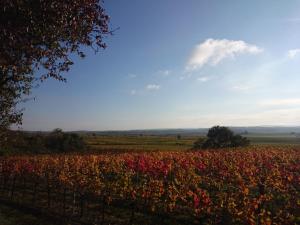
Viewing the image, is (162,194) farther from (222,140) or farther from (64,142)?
(222,140)

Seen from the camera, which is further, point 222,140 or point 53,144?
point 222,140

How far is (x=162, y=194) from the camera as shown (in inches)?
811

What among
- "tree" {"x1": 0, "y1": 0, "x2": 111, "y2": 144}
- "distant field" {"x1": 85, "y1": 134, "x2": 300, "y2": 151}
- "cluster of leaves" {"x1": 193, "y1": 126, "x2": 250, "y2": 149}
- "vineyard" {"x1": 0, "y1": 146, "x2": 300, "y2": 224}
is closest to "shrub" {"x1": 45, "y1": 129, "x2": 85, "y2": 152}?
"distant field" {"x1": 85, "y1": 134, "x2": 300, "y2": 151}

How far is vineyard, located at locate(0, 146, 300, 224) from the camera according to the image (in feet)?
50.6

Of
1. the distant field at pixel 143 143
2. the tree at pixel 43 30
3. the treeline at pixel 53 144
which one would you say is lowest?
the distant field at pixel 143 143

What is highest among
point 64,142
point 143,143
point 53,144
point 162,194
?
point 64,142

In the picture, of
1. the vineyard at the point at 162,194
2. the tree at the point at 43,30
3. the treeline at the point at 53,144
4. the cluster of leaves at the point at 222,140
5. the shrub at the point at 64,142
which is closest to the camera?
the tree at the point at 43,30

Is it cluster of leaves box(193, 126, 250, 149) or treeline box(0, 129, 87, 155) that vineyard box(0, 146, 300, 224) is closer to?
treeline box(0, 129, 87, 155)

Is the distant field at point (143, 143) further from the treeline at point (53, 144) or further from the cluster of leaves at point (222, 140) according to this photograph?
the cluster of leaves at point (222, 140)

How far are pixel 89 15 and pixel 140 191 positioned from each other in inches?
428

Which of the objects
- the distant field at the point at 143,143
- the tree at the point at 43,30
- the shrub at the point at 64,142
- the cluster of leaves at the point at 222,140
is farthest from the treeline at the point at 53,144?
the tree at the point at 43,30

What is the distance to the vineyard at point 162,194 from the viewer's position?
1542 centimetres

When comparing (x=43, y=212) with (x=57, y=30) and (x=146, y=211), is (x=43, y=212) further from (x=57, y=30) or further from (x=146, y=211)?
(x=57, y=30)

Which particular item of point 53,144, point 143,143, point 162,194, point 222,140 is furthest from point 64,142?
point 162,194
